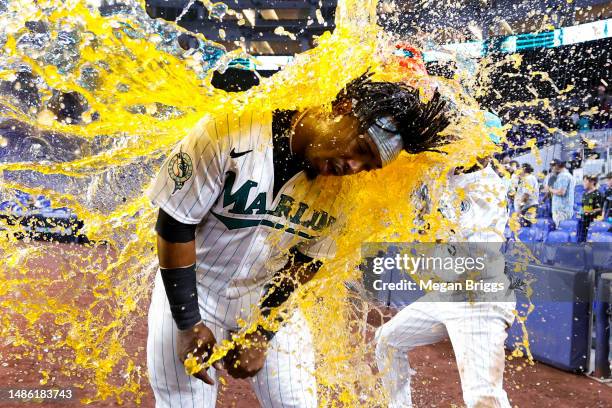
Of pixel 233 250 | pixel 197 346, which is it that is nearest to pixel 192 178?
pixel 233 250

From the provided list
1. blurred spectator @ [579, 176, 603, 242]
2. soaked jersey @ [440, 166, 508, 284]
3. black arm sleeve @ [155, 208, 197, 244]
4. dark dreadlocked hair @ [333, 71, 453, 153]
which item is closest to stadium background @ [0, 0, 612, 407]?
blurred spectator @ [579, 176, 603, 242]

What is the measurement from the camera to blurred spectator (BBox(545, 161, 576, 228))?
642cm

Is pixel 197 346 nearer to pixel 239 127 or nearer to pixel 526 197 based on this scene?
pixel 239 127

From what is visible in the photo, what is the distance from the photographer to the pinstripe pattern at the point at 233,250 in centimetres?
148

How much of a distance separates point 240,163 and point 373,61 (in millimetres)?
577

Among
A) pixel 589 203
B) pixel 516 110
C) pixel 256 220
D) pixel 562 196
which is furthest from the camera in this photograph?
pixel 516 110

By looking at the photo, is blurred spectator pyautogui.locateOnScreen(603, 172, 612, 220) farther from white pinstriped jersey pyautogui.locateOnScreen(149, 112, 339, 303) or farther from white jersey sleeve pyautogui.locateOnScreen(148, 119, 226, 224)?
white jersey sleeve pyautogui.locateOnScreen(148, 119, 226, 224)

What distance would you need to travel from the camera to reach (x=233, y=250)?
168cm

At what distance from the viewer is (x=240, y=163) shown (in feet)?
4.86

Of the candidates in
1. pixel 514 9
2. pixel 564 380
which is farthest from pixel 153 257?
pixel 514 9

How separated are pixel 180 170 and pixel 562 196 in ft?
20.5

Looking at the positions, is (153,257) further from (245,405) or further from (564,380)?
(564,380)

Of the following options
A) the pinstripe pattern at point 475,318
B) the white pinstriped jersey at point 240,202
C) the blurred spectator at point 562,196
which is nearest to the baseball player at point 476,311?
the pinstripe pattern at point 475,318

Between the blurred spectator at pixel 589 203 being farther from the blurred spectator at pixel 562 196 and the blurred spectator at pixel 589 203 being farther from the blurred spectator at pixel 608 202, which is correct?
the blurred spectator at pixel 562 196
